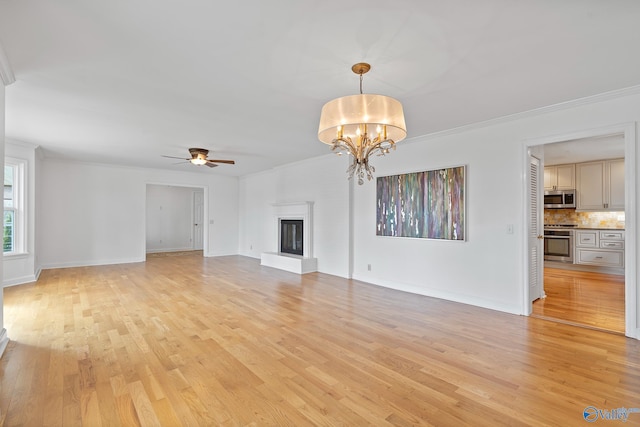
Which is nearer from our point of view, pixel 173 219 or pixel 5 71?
pixel 5 71

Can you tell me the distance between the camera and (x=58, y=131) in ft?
15.1

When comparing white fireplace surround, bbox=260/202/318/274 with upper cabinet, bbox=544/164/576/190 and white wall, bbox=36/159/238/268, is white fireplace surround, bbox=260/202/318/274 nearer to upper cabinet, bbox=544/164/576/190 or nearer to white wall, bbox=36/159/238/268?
white wall, bbox=36/159/238/268

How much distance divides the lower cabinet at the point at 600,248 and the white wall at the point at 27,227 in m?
10.8

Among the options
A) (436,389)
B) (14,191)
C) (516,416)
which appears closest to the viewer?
(516,416)

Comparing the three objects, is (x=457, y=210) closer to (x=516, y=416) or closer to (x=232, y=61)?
(x=516, y=416)

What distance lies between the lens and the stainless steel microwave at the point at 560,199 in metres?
6.79

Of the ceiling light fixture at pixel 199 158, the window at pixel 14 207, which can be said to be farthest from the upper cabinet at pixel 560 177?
the window at pixel 14 207

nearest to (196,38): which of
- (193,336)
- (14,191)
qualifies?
(193,336)

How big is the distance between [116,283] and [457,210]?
583 cm

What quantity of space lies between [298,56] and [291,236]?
5346 mm

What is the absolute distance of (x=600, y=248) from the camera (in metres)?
6.32

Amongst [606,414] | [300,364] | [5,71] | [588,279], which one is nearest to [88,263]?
[5,71]

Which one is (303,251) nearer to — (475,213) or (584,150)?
(475,213)

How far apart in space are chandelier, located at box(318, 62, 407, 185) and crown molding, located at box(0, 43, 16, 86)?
2.52 meters
